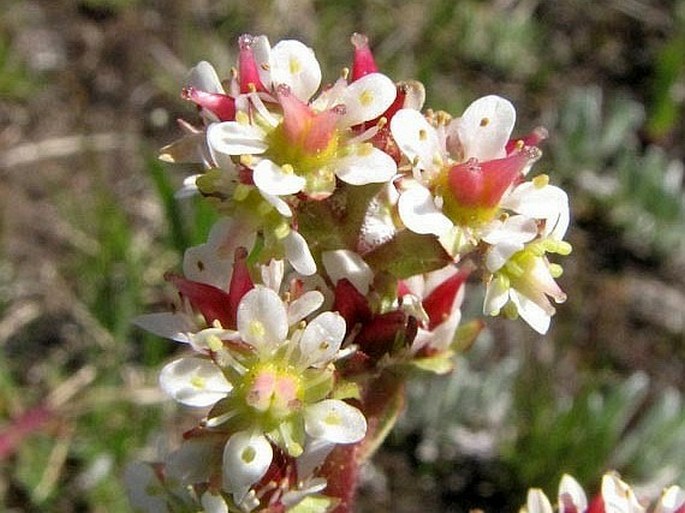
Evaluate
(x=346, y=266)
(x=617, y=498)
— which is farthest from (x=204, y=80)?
(x=617, y=498)

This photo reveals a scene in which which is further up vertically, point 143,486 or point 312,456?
point 312,456

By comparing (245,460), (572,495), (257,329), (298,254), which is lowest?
(572,495)

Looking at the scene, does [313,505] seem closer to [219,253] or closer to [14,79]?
[219,253]

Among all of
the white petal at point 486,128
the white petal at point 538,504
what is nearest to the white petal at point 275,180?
the white petal at point 486,128

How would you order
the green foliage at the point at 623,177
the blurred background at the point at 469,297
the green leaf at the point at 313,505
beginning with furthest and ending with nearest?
the green foliage at the point at 623,177, the blurred background at the point at 469,297, the green leaf at the point at 313,505

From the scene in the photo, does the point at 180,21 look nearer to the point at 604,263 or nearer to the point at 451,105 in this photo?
the point at 451,105

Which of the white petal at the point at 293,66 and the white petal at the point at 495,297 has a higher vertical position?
the white petal at the point at 293,66

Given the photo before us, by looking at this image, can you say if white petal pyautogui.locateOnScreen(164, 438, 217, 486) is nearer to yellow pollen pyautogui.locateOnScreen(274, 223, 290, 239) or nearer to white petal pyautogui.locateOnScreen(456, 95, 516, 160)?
yellow pollen pyautogui.locateOnScreen(274, 223, 290, 239)

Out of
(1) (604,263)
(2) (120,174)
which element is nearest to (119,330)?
(2) (120,174)

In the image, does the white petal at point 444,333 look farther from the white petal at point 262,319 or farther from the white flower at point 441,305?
the white petal at point 262,319
